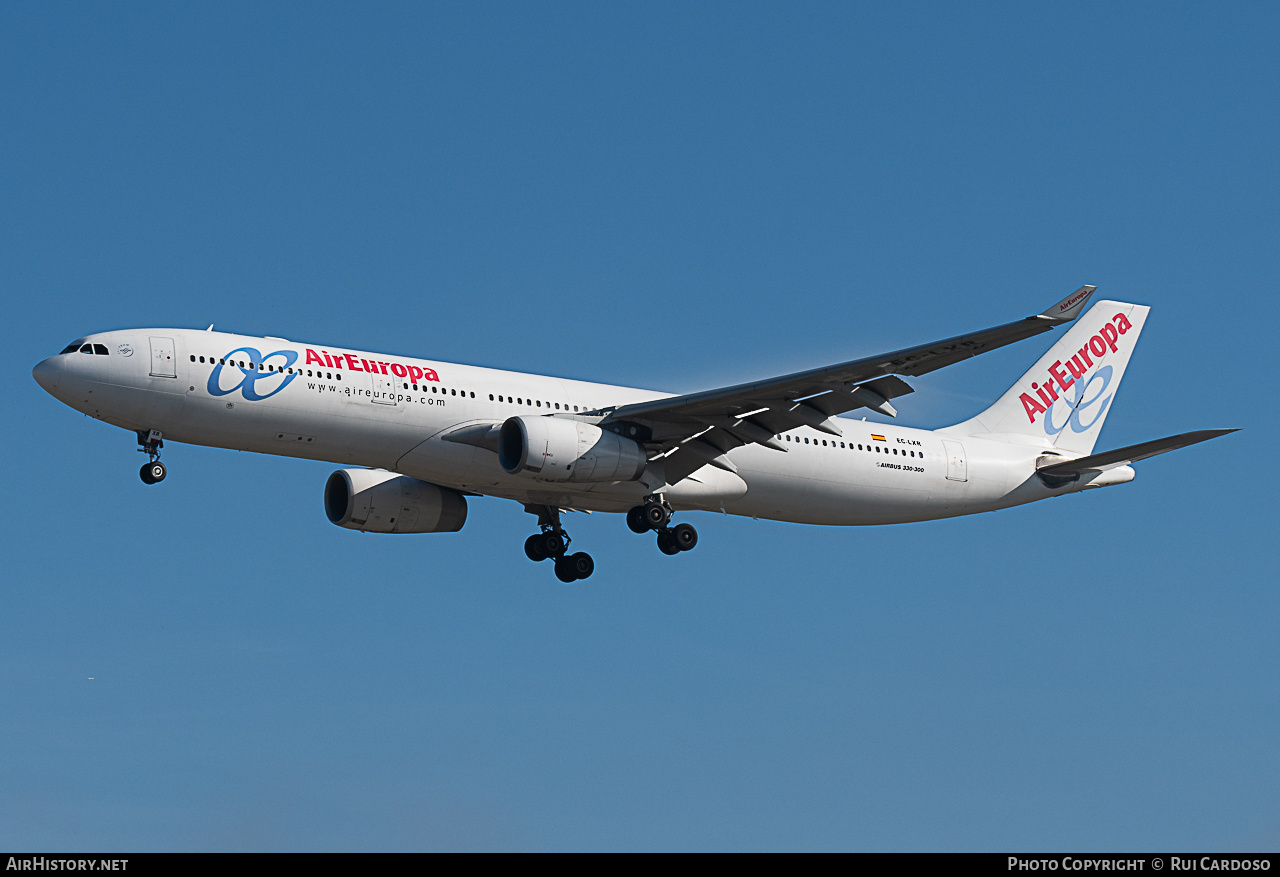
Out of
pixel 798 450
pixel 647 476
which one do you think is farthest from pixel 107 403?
pixel 798 450

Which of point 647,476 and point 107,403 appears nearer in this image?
point 107,403

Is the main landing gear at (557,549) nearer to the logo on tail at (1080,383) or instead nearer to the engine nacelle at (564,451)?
the engine nacelle at (564,451)

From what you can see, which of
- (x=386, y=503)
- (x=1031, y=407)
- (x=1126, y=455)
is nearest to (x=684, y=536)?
(x=386, y=503)

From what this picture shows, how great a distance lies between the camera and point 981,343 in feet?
105

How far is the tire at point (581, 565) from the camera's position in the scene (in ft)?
136

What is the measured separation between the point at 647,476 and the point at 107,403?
41.5ft

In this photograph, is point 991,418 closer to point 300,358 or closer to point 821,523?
point 821,523

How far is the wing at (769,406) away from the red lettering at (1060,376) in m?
11.7

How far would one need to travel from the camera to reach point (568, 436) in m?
35.5

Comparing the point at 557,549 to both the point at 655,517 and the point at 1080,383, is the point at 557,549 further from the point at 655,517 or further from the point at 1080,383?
the point at 1080,383

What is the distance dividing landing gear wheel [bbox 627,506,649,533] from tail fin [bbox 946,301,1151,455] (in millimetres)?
10726

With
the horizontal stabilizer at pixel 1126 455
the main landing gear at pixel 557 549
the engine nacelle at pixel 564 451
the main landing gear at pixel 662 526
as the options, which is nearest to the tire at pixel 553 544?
the main landing gear at pixel 557 549

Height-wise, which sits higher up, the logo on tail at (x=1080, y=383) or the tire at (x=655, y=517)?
the logo on tail at (x=1080, y=383)
